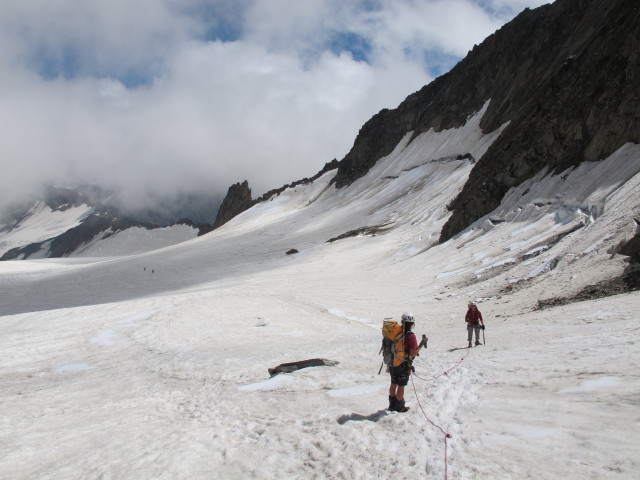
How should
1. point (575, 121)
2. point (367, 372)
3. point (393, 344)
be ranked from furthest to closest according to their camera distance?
1. point (575, 121)
2. point (367, 372)
3. point (393, 344)

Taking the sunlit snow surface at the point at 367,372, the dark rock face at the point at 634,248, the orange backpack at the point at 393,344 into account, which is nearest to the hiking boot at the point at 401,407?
the sunlit snow surface at the point at 367,372

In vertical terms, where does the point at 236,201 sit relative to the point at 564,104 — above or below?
above

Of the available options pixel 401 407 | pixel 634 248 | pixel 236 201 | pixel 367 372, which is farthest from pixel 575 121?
pixel 236 201

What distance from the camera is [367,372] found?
993 cm

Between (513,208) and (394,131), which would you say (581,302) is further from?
(394,131)

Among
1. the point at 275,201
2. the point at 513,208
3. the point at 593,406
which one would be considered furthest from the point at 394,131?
the point at 593,406

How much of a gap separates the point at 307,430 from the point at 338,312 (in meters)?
16.9

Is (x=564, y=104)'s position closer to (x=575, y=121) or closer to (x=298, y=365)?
(x=575, y=121)

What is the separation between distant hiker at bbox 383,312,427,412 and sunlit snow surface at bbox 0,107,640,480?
25 cm

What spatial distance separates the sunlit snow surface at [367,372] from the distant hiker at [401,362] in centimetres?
25

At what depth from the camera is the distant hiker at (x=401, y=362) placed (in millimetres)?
6891

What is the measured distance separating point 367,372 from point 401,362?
10.3 ft

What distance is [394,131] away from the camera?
10056cm

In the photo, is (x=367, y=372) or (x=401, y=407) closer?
(x=401, y=407)
